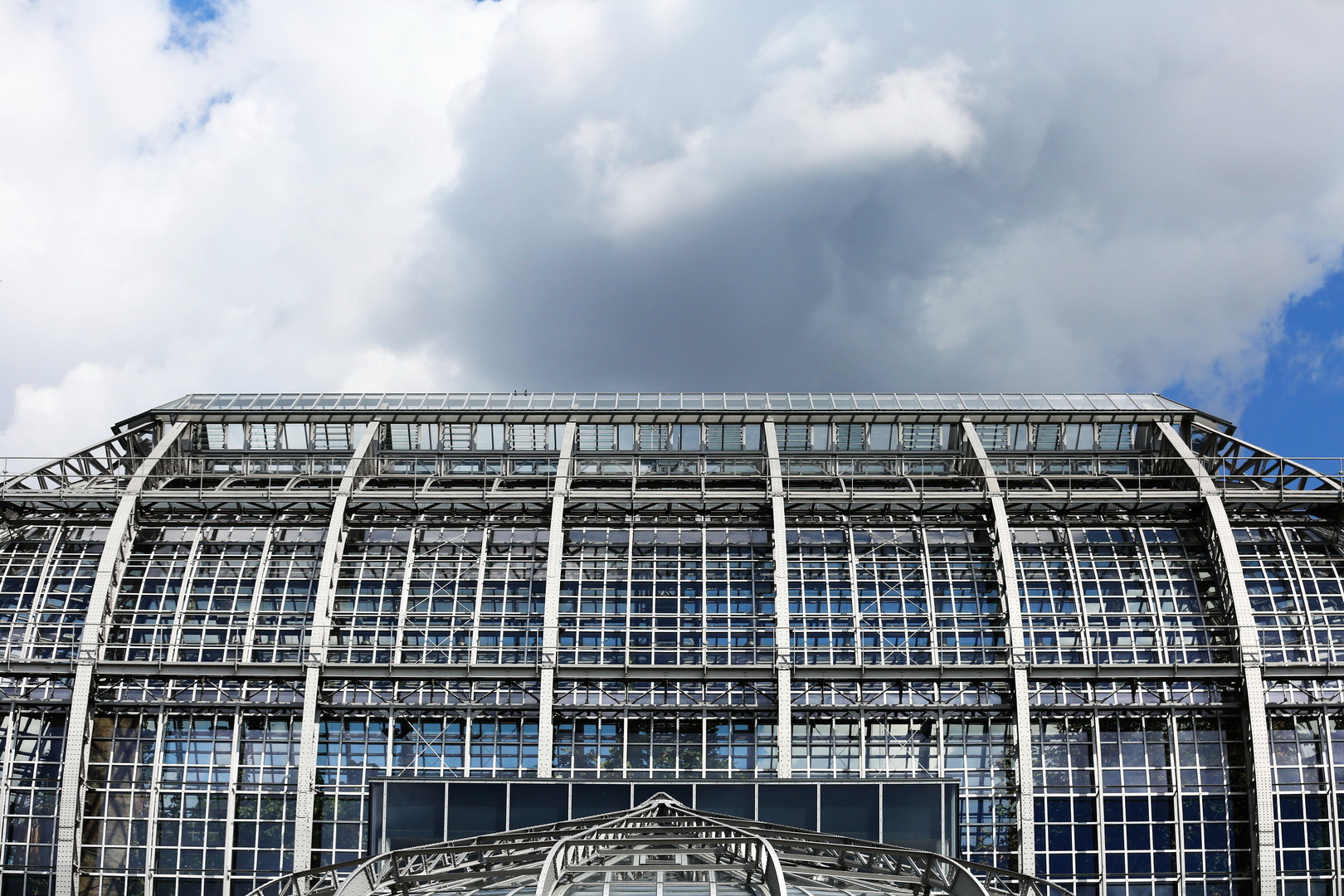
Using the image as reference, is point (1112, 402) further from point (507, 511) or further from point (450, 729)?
point (450, 729)

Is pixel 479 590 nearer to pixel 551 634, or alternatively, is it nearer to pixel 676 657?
pixel 551 634

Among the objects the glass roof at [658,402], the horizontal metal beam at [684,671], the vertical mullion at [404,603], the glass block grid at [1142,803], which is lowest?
the glass block grid at [1142,803]

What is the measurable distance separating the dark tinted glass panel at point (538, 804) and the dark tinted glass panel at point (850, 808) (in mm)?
9372

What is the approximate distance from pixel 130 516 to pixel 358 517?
9.92m

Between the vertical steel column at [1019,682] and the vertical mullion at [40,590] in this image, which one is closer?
the vertical steel column at [1019,682]

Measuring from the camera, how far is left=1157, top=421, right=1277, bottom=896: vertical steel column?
45.2 metres

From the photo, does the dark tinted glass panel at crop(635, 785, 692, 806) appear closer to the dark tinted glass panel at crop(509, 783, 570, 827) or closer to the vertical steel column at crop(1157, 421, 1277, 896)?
the dark tinted glass panel at crop(509, 783, 570, 827)

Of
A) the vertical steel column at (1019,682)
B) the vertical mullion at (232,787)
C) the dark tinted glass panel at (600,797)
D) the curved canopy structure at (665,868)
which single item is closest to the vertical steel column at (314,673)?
the vertical mullion at (232,787)

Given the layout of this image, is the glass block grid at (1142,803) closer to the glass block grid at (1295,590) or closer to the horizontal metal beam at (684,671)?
the horizontal metal beam at (684,671)

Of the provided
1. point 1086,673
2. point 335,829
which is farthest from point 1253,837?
point 335,829

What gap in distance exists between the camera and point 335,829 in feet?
151

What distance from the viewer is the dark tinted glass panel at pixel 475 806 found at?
4159cm

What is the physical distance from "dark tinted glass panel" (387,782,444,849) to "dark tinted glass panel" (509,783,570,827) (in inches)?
104

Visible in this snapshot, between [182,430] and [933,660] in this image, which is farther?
[182,430]
